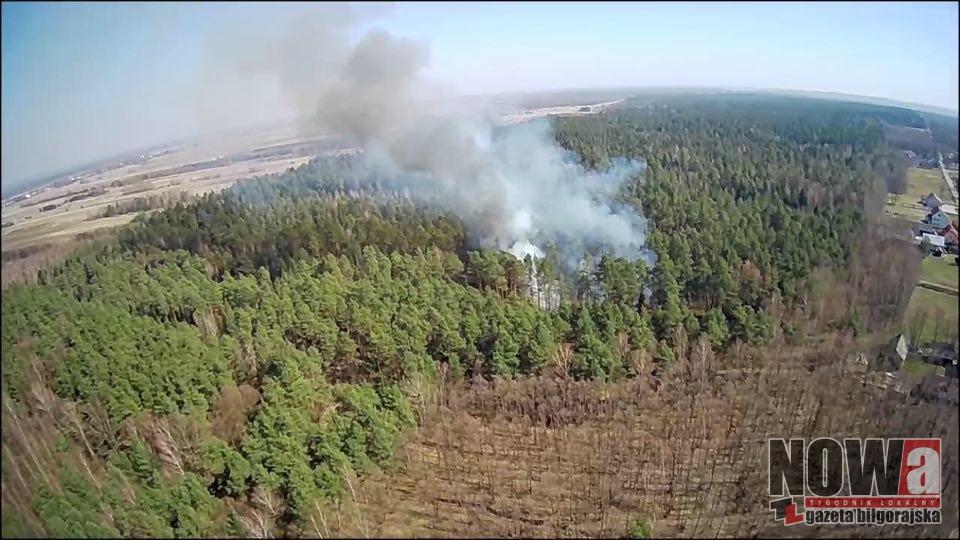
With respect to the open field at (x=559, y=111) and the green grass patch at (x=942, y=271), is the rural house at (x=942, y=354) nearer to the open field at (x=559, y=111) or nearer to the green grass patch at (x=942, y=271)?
the green grass patch at (x=942, y=271)

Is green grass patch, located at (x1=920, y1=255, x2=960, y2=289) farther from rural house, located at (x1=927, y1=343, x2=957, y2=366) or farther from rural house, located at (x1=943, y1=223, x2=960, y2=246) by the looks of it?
rural house, located at (x1=927, y1=343, x2=957, y2=366)

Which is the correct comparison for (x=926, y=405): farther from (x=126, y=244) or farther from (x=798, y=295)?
(x=126, y=244)

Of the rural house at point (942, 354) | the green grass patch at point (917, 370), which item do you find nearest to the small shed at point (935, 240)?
the rural house at point (942, 354)

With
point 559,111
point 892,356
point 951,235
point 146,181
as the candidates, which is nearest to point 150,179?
point 146,181

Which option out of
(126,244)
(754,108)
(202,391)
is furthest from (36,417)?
(754,108)

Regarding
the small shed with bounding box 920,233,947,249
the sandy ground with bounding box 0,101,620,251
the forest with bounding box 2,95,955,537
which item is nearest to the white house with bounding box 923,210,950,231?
the small shed with bounding box 920,233,947,249

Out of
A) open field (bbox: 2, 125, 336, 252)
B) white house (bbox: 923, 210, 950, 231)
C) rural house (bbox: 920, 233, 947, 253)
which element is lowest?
rural house (bbox: 920, 233, 947, 253)
